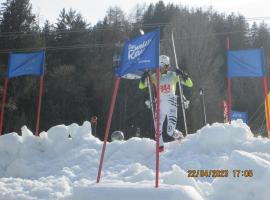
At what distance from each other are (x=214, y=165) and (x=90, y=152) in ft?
11.1

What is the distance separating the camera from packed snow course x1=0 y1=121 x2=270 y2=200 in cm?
648

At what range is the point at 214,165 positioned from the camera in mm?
10211

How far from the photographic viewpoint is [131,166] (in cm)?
988

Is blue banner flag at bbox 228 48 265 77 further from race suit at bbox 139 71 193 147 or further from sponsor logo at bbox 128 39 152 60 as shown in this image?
sponsor logo at bbox 128 39 152 60

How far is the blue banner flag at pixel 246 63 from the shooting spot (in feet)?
41.3

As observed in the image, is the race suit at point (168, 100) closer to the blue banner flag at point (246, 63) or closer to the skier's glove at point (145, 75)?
the skier's glove at point (145, 75)

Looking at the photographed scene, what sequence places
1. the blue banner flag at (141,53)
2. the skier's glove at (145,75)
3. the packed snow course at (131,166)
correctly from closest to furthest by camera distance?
1. the packed snow course at (131,166)
2. the blue banner flag at (141,53)
3. the skier's glove at (145,75)

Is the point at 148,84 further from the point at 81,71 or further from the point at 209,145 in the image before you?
the point at 81,71

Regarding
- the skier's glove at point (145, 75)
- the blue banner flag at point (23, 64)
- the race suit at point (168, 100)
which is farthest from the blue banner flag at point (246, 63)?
the blue banner flag at point (23, 64)

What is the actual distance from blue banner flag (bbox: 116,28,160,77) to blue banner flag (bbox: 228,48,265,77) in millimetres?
5716

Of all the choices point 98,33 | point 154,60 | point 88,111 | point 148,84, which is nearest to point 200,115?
point 88,111

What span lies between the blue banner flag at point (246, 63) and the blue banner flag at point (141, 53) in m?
5.72

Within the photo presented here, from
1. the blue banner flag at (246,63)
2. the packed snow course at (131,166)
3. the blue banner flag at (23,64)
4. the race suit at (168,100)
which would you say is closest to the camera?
the packed snow course at (131,166)

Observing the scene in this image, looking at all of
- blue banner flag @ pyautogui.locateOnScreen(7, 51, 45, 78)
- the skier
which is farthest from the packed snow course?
blue banner flag @ pyautogui.locateOnScreen(7, 51, 45, 78)
